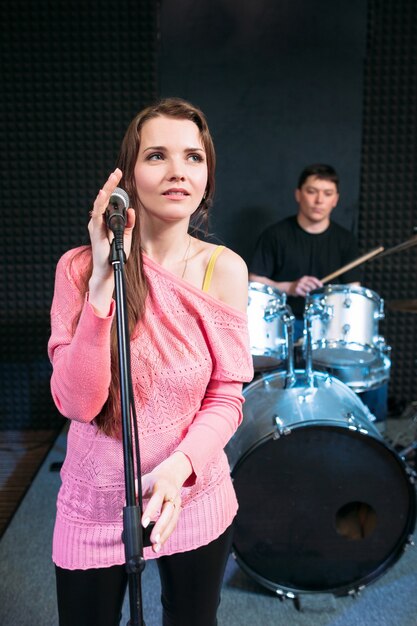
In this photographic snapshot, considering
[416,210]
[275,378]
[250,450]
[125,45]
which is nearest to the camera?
[250,450]

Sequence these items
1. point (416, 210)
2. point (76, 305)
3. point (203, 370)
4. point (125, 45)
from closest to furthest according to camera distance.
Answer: point (76, 305) → point (203, 370) → point (125, 45) → point (416, 210)

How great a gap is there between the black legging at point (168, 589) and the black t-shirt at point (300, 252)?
8.03 ft

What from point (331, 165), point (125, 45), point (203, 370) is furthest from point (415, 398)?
point (203, 370)

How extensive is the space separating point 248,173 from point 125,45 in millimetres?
1052

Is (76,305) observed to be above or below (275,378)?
above

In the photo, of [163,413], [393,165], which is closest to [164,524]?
[163,413]

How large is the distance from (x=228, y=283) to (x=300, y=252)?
242 centimetres

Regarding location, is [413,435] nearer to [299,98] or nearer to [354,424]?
[354,424]

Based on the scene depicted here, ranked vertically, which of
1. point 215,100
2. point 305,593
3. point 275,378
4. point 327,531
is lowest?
point 305,593

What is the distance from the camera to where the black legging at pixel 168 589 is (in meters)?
1.11

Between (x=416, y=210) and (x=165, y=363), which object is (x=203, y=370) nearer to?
(x=165, y=363)

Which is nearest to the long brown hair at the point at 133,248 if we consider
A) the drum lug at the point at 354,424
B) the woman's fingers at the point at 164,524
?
the woman's fingers at the point at 164,524

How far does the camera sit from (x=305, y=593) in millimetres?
2254

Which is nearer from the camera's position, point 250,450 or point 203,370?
point 203,370
